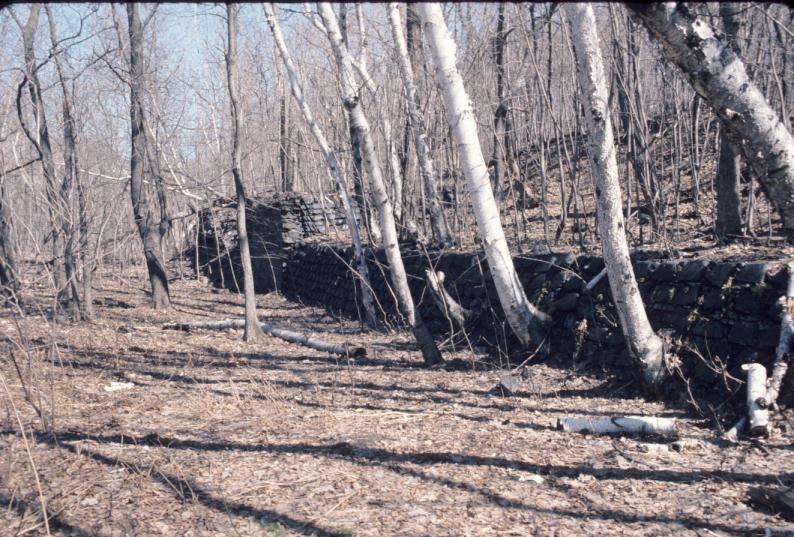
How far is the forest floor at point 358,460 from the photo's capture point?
11.6 ft

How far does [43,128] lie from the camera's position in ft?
37.0

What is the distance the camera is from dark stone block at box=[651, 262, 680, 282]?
6.19 metres

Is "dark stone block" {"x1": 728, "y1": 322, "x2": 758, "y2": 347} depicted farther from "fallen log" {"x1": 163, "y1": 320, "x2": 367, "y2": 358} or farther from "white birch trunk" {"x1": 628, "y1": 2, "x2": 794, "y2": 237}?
"fallen log" {"x1": 163, "y1": 320, "x2": 367, "y2": 358}

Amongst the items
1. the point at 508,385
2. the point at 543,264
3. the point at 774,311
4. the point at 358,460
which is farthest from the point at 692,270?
the point at 358,460

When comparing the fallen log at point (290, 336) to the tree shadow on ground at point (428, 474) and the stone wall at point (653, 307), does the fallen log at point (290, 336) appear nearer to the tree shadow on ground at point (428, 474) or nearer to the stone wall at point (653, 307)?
the stone wall at point (653, 307)

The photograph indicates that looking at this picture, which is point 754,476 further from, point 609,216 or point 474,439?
point 609,216

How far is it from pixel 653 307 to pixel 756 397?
167 cm

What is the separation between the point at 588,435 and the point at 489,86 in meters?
8.51

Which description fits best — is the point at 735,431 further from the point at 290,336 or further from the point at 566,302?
the point at 290,336

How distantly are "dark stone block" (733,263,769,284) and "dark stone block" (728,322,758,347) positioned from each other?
0.35 meters

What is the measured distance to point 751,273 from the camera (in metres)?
5.36

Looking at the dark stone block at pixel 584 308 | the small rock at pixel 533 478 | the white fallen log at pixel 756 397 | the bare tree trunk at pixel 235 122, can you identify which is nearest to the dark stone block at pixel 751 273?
the white fallen log at pixel 756 397

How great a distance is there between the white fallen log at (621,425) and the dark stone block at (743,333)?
2.82 feet

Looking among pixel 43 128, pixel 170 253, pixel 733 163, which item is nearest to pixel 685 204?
pixel 733 163
